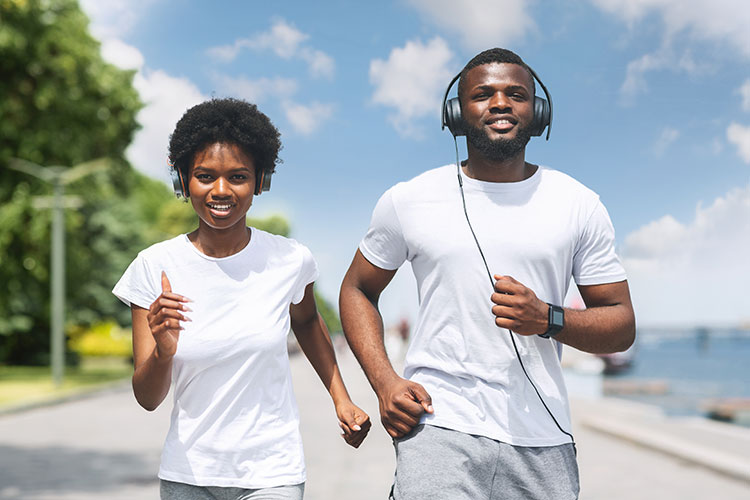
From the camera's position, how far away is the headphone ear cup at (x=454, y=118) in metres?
3.28

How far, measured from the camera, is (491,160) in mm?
3207

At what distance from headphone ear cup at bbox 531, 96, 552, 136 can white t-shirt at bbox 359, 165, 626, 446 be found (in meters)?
0.17

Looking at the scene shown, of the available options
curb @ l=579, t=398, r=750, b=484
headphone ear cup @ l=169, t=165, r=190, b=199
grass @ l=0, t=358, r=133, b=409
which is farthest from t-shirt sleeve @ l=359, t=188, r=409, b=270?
grass @ l=0, t=358, r=133, b=409

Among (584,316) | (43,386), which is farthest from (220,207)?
(43,386)

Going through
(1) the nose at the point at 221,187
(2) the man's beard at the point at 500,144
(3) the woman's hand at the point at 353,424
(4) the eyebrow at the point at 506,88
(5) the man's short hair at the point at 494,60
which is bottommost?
(3) the woman's hand at the point at 353,424

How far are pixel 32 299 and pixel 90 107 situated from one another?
6551 mm

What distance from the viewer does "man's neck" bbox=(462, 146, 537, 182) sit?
10.6 feet

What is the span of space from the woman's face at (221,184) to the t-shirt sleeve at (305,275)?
0.26 metres

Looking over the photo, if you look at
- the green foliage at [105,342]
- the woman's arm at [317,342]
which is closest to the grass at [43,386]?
the green foliage at [105,342]

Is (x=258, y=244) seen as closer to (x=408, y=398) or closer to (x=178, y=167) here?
(x=178, y=167)

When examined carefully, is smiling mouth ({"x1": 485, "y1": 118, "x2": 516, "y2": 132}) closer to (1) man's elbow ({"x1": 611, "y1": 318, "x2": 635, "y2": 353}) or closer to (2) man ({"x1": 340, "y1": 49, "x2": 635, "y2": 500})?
(2) man ({"x1": 340, "y1": 49, "x2": 635, "y2": 500})

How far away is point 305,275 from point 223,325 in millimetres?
367

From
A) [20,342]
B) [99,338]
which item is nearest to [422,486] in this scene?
[20,342]

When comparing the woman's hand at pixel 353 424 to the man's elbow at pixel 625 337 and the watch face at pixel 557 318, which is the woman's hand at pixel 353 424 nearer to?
the watch face at pixel 557 318
